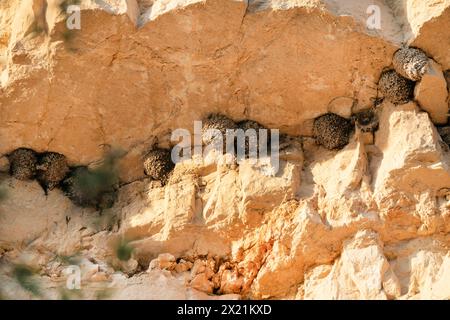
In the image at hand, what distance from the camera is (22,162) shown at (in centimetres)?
916

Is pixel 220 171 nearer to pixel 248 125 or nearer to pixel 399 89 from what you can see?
pixel 248 125

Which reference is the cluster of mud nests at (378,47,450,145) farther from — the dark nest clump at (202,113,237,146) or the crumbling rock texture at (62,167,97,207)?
the crumbling rock texture at (62,167,97,207)

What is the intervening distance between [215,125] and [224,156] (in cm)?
31

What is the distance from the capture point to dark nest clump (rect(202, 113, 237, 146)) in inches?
355

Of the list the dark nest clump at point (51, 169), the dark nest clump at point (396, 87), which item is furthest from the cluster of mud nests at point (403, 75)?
the dark nest clump at point (51, 169)

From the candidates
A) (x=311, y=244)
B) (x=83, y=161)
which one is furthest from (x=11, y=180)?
(x=311, y=244)

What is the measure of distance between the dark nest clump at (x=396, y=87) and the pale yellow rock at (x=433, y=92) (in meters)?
0.07

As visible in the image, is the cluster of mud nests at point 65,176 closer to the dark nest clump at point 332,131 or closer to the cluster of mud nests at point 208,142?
the cluster of mud nests at point 208,142

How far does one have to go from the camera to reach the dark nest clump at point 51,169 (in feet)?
30.1

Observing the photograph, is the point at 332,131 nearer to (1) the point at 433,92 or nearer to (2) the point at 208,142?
(1) the point at 433,92

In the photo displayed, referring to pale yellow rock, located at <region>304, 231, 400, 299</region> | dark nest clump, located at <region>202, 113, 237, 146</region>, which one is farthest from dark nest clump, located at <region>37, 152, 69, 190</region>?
pale yellow rock, located at <region>304, 231, 400, 299</region>

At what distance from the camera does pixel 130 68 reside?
8906mm

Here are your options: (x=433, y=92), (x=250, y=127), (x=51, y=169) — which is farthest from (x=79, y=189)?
(x=433, y=92)

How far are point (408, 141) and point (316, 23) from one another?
4.37ft
